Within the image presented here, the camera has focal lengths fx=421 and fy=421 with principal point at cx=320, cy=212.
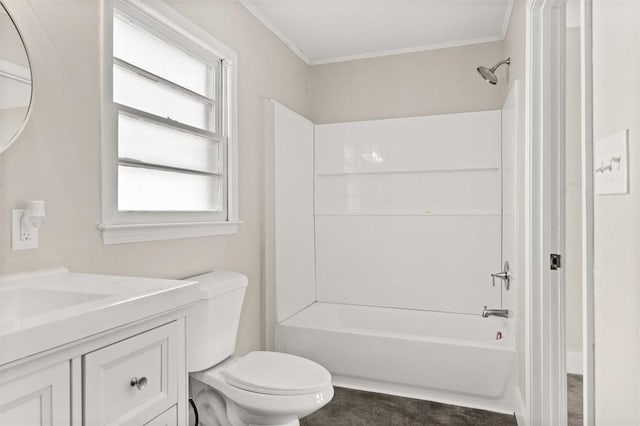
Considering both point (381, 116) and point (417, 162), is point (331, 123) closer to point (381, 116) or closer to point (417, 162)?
point (381, 116)

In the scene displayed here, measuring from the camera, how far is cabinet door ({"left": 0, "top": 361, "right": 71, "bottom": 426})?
74 centimetres

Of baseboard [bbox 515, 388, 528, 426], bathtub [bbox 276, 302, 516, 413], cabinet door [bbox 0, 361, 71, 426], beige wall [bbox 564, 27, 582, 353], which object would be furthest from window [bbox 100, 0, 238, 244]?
baseboard [bbox 515, 388, 528, 426]

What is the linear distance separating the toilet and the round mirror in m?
0.93

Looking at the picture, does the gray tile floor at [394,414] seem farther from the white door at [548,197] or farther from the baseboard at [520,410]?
the white door at [548,197]

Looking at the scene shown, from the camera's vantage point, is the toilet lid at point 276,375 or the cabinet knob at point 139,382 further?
the toilet lid at point 276,375

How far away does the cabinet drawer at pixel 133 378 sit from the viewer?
91 centimetres

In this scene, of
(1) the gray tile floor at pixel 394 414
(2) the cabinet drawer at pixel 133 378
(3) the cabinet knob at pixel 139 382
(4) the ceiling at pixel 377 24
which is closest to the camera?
(2) the cabinet drawer at pixel 133 378

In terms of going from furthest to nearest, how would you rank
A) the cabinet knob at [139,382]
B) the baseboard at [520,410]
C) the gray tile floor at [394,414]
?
1. the gray tile floor at [394,414]
2. the baseboard at [520,410]
3. the cabinet knob at [139,382]

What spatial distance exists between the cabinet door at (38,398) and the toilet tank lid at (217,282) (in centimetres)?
98

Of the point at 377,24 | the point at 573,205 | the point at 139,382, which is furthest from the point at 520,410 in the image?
the point at 377,24

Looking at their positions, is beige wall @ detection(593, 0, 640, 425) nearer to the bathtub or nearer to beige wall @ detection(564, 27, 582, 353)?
beige wall @ detection(564, 27, 582, 353)

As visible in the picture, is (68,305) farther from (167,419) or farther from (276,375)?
(276,375)

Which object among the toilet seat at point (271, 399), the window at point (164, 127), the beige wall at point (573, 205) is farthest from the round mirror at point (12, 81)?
the beige wall at point (573, 205)

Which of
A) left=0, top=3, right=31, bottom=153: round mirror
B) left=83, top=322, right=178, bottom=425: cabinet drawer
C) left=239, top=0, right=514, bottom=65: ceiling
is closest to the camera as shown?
left=83, top=322, right=178, bottom=425: cabinet drawer
